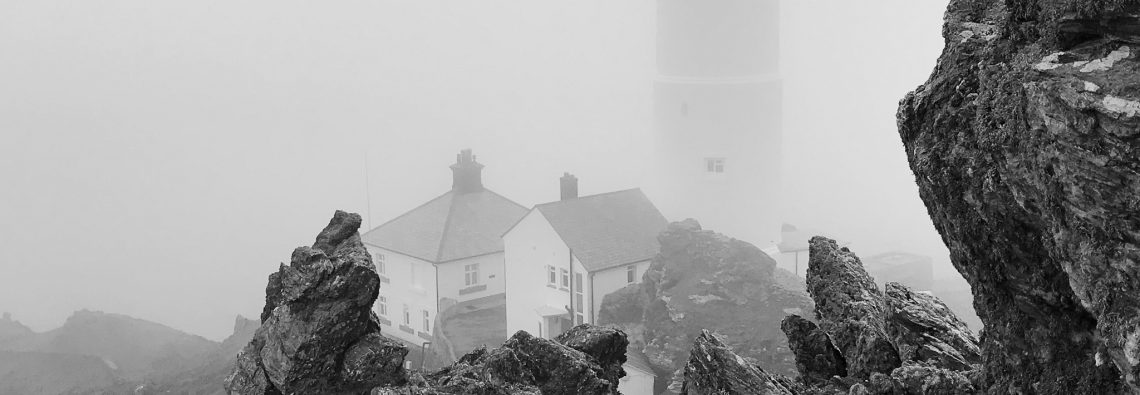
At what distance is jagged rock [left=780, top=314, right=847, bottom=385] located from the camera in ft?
30.3

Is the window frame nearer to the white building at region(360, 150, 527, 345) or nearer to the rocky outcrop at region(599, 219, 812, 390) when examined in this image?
the white building at region(360, 150, 527, 345)

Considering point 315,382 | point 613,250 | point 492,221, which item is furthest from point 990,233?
point 492,221

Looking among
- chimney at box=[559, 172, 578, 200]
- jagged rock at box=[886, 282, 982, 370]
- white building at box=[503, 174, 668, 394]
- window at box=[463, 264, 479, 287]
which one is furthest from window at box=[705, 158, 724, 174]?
jagged rock at box=[886, 282, 982, 370]

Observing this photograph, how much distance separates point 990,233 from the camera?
5.79m

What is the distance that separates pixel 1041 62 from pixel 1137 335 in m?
1.29

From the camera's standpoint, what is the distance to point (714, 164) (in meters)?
62.7

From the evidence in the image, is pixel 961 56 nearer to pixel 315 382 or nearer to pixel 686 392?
pixel 686 392

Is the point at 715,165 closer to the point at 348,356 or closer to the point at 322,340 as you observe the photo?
the point at 348,356

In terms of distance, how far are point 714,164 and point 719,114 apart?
10.4 feet

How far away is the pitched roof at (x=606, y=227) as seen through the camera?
147ft

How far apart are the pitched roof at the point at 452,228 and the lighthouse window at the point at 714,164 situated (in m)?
11.0

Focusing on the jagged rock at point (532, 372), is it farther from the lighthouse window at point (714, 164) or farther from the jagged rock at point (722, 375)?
the lighthouse window at point (714, 164)

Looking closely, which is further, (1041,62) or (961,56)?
(961,56)

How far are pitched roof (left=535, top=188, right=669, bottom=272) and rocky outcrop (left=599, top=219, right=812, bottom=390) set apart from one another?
2036mm
